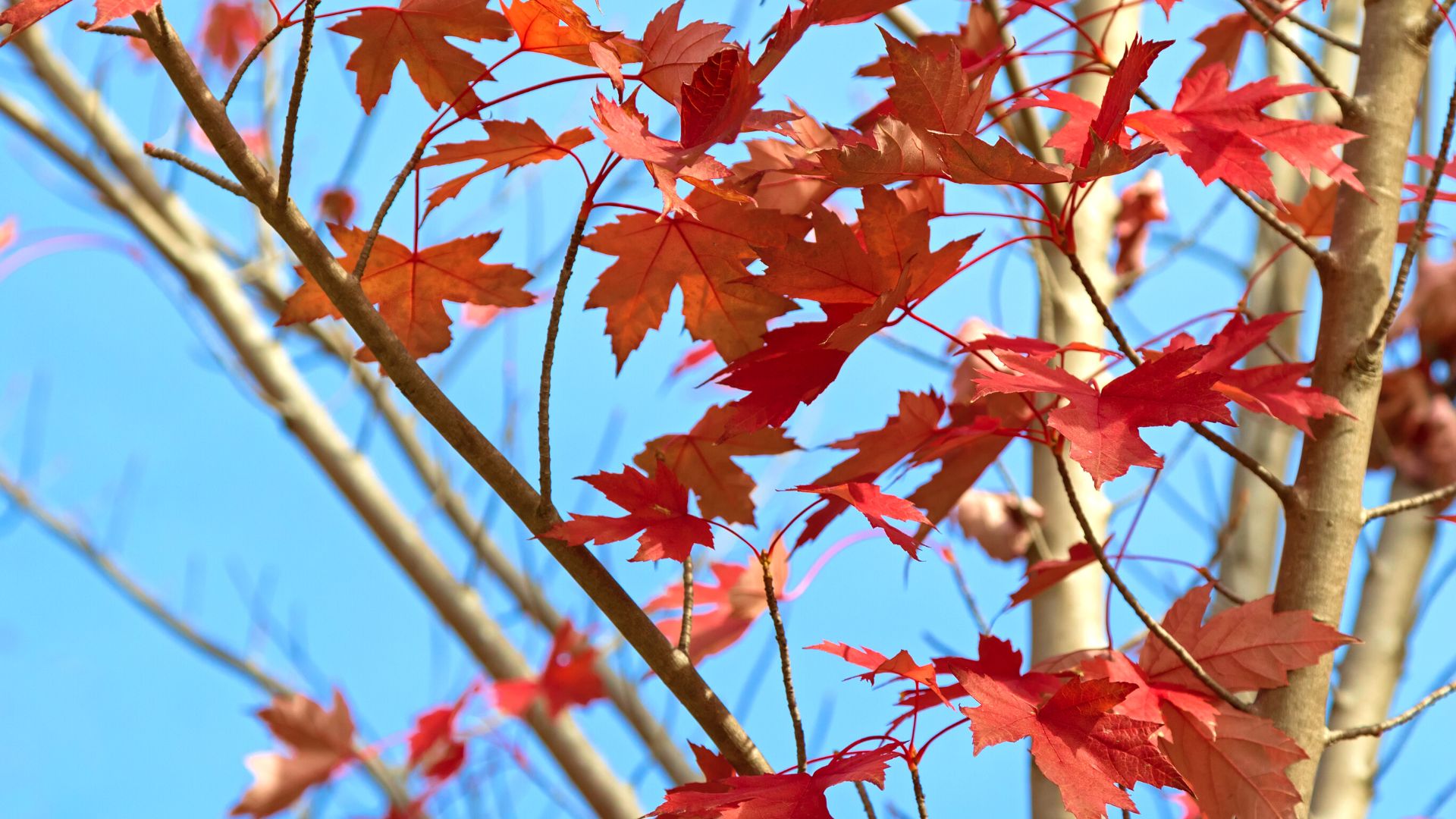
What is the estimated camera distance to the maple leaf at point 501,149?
2.28 ft

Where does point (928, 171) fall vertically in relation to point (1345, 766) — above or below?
above

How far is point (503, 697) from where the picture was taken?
5.11ft

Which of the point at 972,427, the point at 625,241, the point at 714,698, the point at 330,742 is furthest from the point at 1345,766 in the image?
the point at 330,742

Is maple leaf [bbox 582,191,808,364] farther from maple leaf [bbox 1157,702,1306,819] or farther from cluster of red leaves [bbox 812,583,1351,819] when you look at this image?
maple leaf [bbox 1157,702,1306,819]

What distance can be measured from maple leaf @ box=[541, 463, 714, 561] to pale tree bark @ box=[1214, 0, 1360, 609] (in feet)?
2.71

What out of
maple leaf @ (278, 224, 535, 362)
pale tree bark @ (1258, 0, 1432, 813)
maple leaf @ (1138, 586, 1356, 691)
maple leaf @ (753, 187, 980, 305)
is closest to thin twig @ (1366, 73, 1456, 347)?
pale tree bark @ (1258, 0, 1432, 813)

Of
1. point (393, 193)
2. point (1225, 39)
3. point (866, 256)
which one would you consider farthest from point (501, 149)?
point (1225, 39)

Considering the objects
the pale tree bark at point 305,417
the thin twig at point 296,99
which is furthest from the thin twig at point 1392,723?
the pale tree bark at point 305,417

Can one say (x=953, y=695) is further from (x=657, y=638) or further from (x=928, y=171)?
(x=928, y=171)

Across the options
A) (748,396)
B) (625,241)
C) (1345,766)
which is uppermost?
(625,241)

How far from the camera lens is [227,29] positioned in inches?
102

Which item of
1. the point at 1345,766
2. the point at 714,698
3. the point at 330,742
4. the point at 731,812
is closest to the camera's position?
the point at 731,812

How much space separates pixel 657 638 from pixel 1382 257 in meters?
0.63

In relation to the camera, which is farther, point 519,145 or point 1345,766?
point 1345,766
